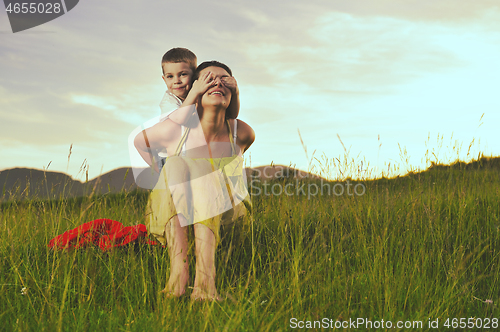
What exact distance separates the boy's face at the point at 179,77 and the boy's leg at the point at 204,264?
1303 millimetres

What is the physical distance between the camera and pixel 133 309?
1648mm

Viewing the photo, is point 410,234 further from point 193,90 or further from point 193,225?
point 193,90

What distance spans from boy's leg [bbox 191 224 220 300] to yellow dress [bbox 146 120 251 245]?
44 millimetres

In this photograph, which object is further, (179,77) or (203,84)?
(179,77)

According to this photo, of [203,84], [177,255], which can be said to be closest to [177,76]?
[203,84]

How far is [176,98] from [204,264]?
1476mm

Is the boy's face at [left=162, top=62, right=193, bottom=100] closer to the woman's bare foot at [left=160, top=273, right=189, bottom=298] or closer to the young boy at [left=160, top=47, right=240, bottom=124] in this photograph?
the young boy at [left=160, top=47, right=240, bottom=124]

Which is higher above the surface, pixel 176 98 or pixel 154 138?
pixel 176 98

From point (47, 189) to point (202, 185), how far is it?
4.22 feet

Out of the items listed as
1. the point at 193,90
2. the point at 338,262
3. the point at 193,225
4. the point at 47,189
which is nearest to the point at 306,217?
the point at 338,262

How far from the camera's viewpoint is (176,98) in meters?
2.72

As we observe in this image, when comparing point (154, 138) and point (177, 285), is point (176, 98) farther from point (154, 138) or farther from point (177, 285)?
point (177, 285)

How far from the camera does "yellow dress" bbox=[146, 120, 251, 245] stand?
184 cm

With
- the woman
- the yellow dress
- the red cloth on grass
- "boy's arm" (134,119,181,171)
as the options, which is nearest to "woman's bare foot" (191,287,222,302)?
the woman
